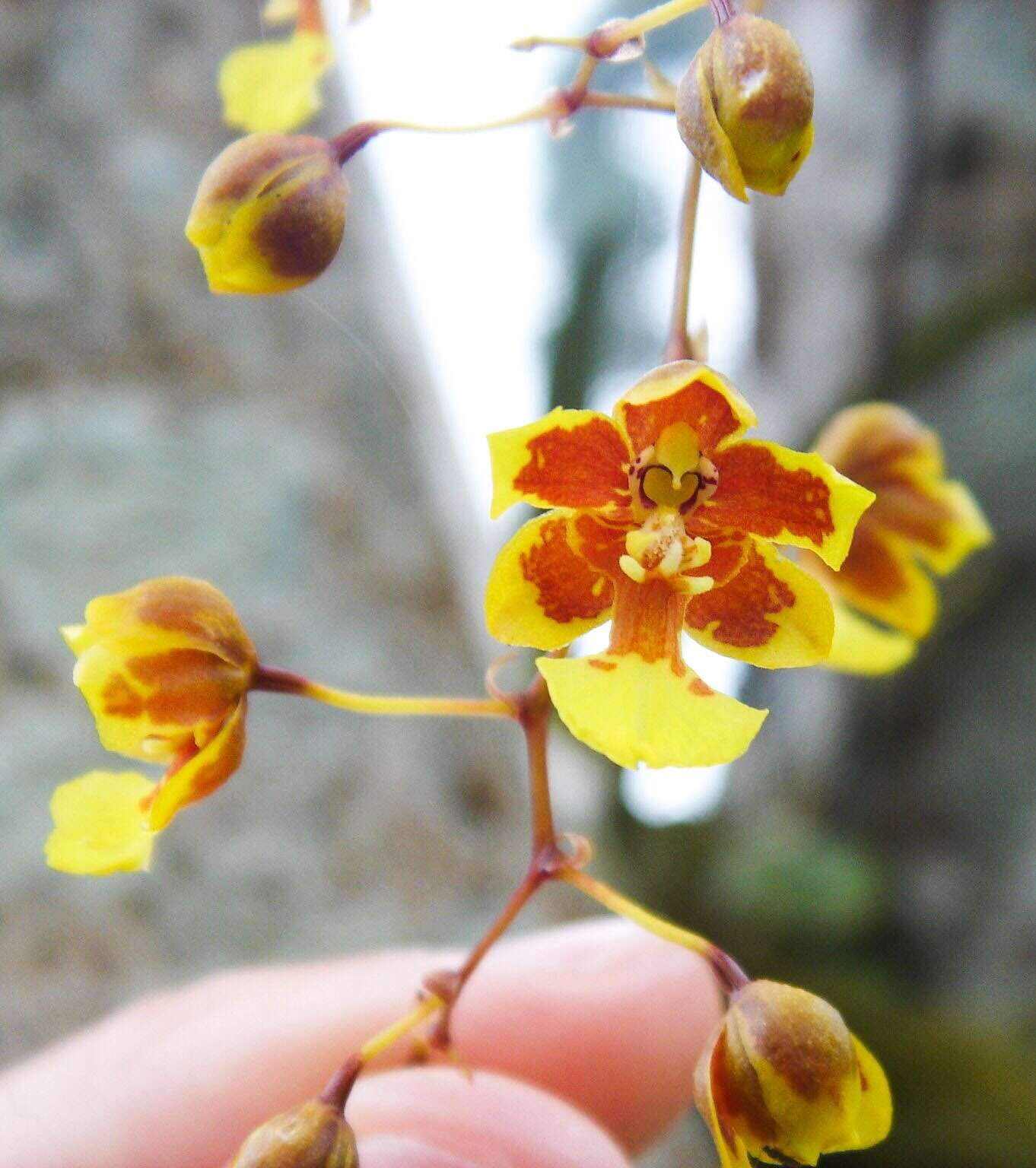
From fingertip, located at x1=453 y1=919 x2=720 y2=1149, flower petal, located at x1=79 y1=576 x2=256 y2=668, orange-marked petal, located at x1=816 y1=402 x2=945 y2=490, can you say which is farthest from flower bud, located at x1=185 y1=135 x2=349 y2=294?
fingertip, located at x1=453 y1=919 x2=720 y2=1149

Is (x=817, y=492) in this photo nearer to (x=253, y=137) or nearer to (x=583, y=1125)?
(x=253, y=137)

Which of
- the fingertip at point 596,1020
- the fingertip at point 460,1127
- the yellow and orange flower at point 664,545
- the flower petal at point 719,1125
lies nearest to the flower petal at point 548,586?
the yellow and orange flower at point 664,545

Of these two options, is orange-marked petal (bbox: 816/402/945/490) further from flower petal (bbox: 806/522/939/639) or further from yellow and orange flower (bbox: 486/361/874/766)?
yellow and orange flower (bbox: 486/361/874/766)

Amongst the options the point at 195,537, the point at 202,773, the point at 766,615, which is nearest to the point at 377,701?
the point at 202,773

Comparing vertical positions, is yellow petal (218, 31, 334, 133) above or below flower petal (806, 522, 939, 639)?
above

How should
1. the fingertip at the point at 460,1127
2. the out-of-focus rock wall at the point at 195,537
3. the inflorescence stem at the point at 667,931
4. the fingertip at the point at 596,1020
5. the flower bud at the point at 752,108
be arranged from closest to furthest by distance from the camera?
1. the flower bud at the point at 752,108
2. the inflorescence stem at the point at 667,931
3. the fingertip at the point at 460,1127
4. the fingertip at the point at 596,1020
5. the out-of-focus rock wall at the point at 195,537

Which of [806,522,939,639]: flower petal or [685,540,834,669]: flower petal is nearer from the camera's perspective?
[685,540,834,669]: flower petal

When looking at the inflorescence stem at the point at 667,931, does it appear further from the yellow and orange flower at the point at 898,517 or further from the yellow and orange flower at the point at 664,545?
the yellow and orange flower at the point at 898,517
